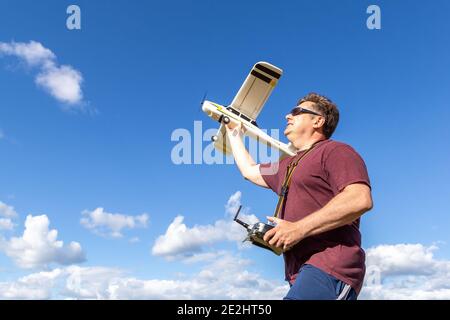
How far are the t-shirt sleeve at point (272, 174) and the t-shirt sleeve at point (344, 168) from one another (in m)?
0.91

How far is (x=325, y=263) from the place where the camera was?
3.14 metres

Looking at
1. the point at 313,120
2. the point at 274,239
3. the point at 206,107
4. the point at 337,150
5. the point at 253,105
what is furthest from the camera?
the point at 253,105

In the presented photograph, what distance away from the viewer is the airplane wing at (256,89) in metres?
25.0

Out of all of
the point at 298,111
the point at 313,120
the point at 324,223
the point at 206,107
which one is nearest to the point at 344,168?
the point at 324,223

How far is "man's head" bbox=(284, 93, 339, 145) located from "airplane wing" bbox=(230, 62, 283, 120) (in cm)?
2119

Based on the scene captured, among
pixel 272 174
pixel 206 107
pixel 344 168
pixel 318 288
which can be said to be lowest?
pixel 318 288

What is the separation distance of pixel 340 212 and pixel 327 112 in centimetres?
128

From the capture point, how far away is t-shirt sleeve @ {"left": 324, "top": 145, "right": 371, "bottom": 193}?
3.16 meters

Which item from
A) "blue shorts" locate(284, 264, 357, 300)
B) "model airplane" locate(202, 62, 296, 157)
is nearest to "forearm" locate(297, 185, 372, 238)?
"blue shorts" locate(284, 264, 357, 300)

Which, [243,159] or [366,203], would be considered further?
[243,159]

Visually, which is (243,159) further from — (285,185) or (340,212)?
(340,212)

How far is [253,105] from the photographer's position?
26.2 m

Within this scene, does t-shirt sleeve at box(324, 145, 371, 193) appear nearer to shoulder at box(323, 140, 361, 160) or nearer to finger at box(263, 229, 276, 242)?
shoulder at box(323, 140, 361, 160)
